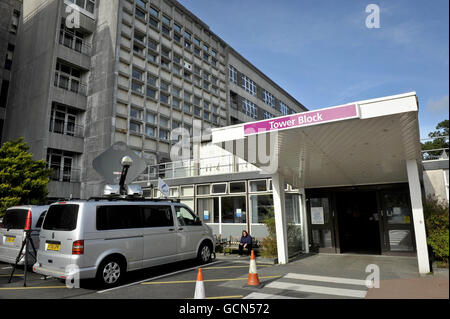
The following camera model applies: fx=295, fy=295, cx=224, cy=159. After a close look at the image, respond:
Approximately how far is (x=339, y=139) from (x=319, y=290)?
331 centimetres

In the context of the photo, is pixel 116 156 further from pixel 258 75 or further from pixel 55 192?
pixel 258 75

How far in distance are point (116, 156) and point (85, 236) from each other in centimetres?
582

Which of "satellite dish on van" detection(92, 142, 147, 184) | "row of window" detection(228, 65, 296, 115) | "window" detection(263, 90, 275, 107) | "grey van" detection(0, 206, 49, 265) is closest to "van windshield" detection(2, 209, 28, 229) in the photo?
"grey van" detection(0, 206, 49, 265)

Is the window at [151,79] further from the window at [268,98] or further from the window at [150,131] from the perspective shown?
the window at [268,98]

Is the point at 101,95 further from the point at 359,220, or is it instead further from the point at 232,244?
the point at 359,220

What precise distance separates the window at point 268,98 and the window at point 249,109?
4067 millimetres

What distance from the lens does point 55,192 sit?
967 inches

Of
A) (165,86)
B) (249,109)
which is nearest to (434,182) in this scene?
(165,86)

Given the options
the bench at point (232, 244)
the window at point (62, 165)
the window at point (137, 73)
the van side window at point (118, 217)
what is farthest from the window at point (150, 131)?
the van side window at point (118, 217)

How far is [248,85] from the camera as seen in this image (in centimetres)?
4712

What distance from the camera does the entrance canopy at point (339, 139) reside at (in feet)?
17.8

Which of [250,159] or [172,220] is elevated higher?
[250,159]
